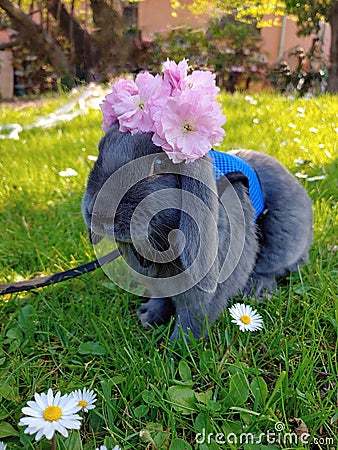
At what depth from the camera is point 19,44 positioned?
10.8 metres

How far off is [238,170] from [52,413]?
1206 millimetres

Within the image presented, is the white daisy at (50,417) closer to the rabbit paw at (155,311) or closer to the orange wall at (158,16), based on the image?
the rabbit paw at (155,311)

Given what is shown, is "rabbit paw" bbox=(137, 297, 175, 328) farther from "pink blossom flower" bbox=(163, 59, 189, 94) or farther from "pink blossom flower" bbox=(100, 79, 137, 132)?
"pink blossom flower" bbox=(163, 59, 189, 94)

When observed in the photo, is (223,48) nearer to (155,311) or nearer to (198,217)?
(155,311)

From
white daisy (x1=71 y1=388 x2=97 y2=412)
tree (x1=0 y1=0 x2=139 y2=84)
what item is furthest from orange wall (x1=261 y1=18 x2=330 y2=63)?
white daisy (x1=71 y1=388 x2=97 y2=412)

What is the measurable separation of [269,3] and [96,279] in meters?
Result: 9.85

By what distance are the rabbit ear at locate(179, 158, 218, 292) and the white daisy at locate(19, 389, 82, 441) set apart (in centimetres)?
62

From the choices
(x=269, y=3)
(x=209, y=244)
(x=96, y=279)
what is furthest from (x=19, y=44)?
(x=209, y=244)

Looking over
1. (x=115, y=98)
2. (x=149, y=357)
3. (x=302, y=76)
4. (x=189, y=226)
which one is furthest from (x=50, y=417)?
(x=302, y=76)

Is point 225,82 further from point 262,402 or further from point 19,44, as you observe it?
point 262,402

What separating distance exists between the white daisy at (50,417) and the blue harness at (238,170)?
100cm

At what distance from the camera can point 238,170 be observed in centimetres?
195

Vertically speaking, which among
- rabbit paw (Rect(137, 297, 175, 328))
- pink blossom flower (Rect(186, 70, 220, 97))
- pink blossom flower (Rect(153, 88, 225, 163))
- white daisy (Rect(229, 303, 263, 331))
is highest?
pink blossom flower (Rect(186, 70, 220, 97))

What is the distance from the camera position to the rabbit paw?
2.02m
